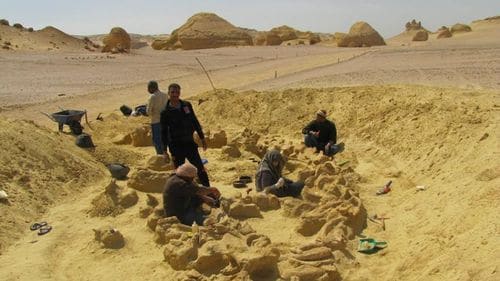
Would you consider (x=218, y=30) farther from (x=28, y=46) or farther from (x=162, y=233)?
(x=162, y=233)

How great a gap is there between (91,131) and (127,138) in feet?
3.92

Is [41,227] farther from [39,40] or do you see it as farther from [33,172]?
[39,40]

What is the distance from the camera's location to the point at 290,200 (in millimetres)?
6918

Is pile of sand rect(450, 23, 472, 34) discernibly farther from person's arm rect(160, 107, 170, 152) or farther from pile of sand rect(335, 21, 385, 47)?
person's arm rect(160, 107, 170, 152)

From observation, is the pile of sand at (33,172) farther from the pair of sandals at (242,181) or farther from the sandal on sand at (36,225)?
the pair of sandals at (242,181)

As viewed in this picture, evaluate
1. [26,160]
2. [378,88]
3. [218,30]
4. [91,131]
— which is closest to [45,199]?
[26,160]

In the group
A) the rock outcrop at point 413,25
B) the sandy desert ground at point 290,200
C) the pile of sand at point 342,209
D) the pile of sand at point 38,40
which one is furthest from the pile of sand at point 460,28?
the pile of sand at point 342,209

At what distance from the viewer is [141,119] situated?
41.9ft

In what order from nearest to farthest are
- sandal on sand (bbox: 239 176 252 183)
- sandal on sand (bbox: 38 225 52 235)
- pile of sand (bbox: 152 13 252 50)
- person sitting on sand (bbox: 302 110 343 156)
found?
sandal on sand (bbox: 38 225 52 235)
sandal on sand (bbox: 239 176 252 183)
person sitting on sand (bbox: 302 110 343 156)
pile of sand (bbox: 152 13 252 50)

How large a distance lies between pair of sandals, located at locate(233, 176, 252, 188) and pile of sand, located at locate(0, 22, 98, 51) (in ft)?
101

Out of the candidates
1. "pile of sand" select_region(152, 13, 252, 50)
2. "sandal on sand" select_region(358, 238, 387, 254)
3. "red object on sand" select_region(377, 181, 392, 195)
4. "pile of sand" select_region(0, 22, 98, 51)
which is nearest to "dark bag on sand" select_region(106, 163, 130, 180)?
"red object on sand" select_region(377, 181, 392, 195)

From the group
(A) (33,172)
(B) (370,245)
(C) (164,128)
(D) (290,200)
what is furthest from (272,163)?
(A) (33,172)

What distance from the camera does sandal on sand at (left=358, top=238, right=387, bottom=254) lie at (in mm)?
5797

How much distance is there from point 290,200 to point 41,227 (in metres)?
3.23
